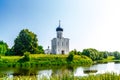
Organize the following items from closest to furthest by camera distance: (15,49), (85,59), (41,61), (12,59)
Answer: (12,59) < (41,61) < (15,49) < (85,59)

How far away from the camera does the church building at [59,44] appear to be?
10525 cm

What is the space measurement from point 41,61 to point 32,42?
10.2 metres

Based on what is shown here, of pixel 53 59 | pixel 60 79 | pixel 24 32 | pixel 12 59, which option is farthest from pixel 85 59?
pixel 60 79

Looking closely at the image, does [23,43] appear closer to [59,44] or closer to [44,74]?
[59,44]

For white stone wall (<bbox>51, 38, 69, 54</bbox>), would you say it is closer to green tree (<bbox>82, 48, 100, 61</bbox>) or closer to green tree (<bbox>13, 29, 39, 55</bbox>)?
green tree (<bbox>82, 48, 100, 61</bbox>)

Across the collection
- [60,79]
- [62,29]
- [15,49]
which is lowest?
[60,79]

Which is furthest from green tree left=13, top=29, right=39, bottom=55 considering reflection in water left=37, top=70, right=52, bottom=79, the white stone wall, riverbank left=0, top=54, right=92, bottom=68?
reflection in water left=37, top=70, right=52, bottom=79

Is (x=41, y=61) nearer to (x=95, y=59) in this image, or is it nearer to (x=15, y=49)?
(x=15, y=49)

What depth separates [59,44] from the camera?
10588 cm

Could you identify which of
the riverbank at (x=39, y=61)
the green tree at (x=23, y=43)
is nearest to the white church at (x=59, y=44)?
the riverbank at (x=39, y=61)

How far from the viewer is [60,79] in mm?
18078

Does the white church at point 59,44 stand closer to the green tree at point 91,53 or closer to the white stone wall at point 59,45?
the white stone wall at point 59,45

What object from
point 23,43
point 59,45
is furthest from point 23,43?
point 59,45

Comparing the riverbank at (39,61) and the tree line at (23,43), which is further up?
the tree line at (23,43)
